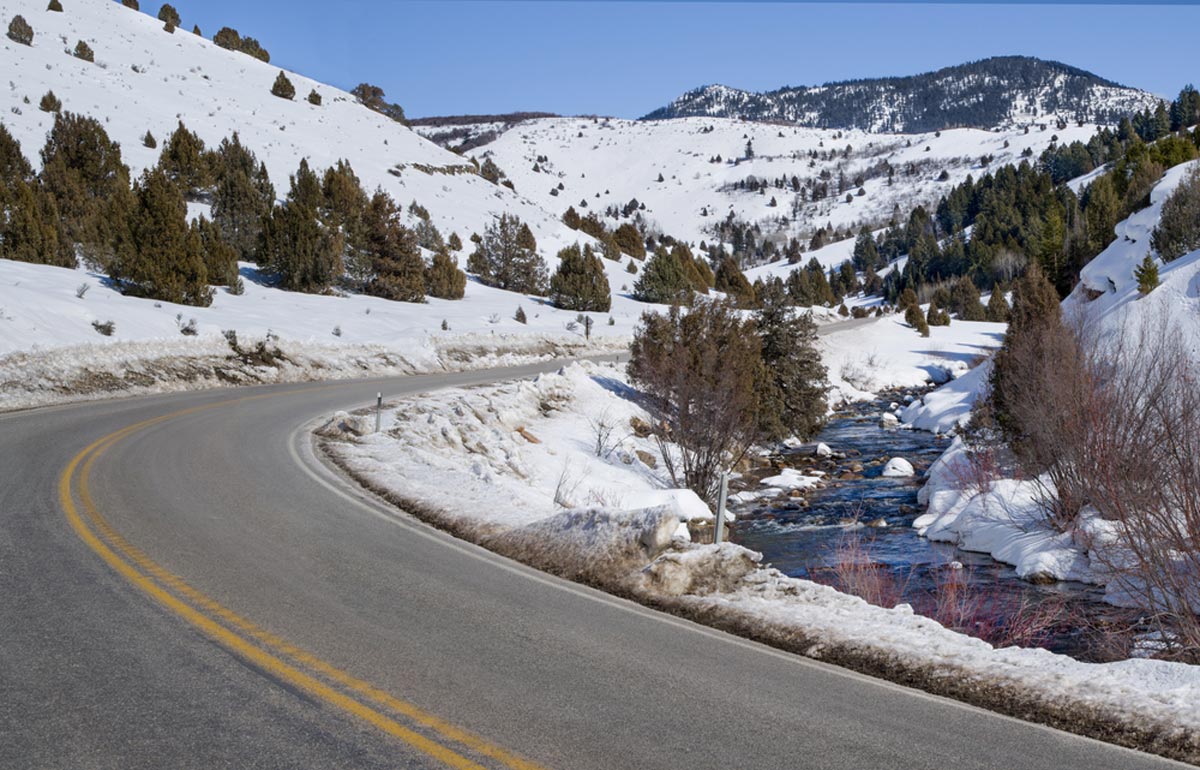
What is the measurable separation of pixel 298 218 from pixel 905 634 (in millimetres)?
36957

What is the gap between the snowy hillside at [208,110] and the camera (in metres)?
51.9

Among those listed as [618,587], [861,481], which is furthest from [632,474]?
[618,587]

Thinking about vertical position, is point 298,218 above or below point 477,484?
above

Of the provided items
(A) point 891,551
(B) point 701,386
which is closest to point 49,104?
(B) point 701,386

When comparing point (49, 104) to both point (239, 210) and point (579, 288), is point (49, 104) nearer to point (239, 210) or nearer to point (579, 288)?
point (239, 210)

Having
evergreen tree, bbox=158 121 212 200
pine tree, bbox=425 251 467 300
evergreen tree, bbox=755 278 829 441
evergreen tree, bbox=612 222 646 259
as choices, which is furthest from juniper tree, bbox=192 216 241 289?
evergreen tree, bbox=612 222 646 259

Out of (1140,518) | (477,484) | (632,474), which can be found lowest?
(632,474)

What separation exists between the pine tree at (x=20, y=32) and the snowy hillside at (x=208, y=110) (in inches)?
26.5

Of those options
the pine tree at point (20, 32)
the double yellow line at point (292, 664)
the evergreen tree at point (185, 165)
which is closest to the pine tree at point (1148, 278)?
the double yellow line at point (292, 664)

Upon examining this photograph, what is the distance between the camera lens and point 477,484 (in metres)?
12.3

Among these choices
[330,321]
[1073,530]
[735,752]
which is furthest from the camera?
[330,321]

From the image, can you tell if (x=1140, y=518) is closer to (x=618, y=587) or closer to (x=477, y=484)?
(x=618, y=587)

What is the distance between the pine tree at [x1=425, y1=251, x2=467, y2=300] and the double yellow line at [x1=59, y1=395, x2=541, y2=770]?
3868 cm

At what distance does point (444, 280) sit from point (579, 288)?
31.9 ft
